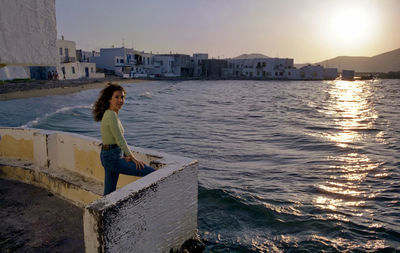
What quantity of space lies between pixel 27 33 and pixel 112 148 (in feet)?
6.50

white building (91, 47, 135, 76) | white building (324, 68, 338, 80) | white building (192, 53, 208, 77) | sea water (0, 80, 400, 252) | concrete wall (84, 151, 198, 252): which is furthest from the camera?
white building (324, 68, 338, 80)

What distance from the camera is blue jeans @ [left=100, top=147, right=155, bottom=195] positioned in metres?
3.03

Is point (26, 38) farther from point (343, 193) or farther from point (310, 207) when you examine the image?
point (343, 193)

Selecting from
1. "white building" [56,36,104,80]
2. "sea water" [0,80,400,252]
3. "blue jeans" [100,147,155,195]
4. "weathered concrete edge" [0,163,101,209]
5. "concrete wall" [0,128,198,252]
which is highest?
"white building" [56,36,104,80]

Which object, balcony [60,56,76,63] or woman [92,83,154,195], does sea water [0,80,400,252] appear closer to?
woman [92,83,154,195]

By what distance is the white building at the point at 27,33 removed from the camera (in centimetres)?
345

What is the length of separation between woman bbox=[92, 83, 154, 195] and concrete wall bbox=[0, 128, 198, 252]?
276 mm

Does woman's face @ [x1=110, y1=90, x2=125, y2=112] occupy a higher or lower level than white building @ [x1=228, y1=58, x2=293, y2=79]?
lower

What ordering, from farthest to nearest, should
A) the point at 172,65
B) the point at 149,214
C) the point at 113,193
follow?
1. the point at 172,65
2. the point at 149,214
3. the point at 113,193

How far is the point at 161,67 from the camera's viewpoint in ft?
274

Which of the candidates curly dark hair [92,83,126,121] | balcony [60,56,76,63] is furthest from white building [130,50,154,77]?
curly dark hair [92,83,126,121]

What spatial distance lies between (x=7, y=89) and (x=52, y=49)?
3149 centimetres

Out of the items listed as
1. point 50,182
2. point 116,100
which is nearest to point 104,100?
point 116,100

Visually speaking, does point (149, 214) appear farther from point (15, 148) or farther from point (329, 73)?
point (329, 73)
